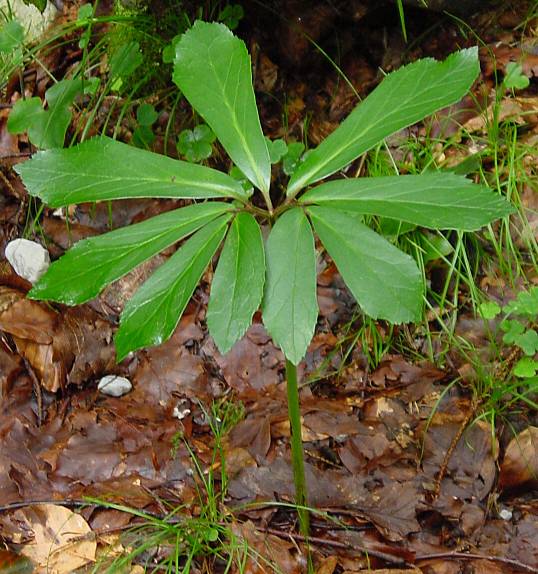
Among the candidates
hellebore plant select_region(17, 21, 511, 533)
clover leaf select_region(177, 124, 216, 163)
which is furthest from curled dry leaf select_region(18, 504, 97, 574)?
clover leaf select_region(177, 124, 216, 163)

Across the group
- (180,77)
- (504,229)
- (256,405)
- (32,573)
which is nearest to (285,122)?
(504,229)

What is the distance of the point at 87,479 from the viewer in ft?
6.72

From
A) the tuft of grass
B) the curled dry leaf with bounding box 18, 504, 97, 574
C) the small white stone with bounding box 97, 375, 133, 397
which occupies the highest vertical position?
the small white stone with bounding box 97, 375, 133, 397

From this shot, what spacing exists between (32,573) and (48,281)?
1104mm

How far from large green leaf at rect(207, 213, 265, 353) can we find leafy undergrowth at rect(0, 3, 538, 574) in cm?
86

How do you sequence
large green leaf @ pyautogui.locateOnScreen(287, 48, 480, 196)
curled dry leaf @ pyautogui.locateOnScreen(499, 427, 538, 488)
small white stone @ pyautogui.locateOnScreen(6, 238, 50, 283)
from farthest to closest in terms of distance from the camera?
1. small white stone @ pyautogui.locateOnScreen(6, 238, 50, 283)
2. curled dry leaf @ pyautogui.locateOnScreen(499, 427, 538, 488)
3. large green leaf @ pyautogui.locateOnScreen(287, 48, 480, 196)

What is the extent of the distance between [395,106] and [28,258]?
174 centimetres

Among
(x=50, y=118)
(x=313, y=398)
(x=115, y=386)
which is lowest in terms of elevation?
(x=313, y=398)

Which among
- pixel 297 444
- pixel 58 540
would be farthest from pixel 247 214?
pixel 58 540

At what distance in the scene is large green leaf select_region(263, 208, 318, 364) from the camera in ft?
3.65

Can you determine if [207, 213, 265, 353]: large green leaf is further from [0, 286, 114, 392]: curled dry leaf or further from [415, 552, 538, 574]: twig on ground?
[0, 286, 114, 392]: curled dry leaf

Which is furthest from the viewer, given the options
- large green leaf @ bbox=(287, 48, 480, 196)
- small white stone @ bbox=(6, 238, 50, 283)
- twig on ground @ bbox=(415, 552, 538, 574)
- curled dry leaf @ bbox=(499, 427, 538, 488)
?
small white stone @ bbox=(6, 238, 50, 283)

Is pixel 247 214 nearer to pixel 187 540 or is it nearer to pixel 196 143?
pixel 187 540

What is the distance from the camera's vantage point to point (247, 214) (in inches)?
48.5
